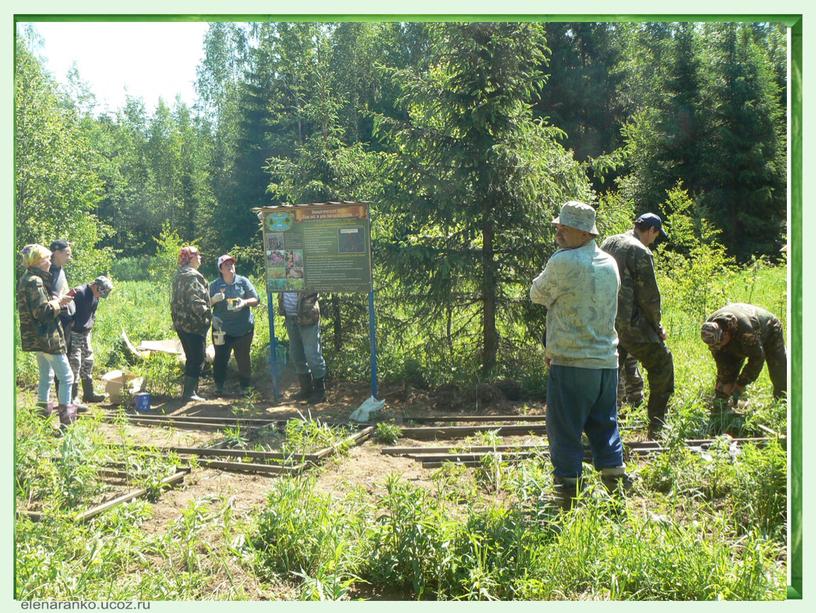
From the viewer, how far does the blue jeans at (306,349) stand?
9.18 metres

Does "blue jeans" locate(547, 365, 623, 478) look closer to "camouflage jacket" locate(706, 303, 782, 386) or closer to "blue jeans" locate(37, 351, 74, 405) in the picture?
"camouflage jacket" locate(706, 303, 782, 386)

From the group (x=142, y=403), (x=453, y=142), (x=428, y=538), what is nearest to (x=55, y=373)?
(x=142, y=403)

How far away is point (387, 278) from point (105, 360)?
4.72 m

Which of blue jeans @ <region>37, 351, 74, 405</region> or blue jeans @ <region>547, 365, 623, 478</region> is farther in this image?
blue jeans @ <region>37, 351, 74, 405</region>

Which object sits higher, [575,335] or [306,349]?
[575,335]

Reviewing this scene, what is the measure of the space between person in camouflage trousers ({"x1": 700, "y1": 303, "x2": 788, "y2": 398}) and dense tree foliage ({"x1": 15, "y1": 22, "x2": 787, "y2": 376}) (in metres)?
0.64

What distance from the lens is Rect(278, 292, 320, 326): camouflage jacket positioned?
905 cm

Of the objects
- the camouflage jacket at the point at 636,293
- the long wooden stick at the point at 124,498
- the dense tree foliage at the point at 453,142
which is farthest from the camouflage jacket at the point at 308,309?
the camouflage jacket at the point at 636,293

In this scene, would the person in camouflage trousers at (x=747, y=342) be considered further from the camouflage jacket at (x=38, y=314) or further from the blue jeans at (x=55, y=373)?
the blue jeans at (x=55, y=373)

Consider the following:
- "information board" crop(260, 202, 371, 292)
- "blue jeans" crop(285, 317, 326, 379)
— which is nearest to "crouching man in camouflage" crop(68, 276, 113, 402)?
"information board" crop(260, 202, 371, 292)

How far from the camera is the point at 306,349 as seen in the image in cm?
920

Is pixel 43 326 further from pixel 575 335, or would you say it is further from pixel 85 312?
pixel 575 335

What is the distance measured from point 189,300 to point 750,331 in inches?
269

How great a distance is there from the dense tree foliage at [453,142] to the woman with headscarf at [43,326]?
364 mm
